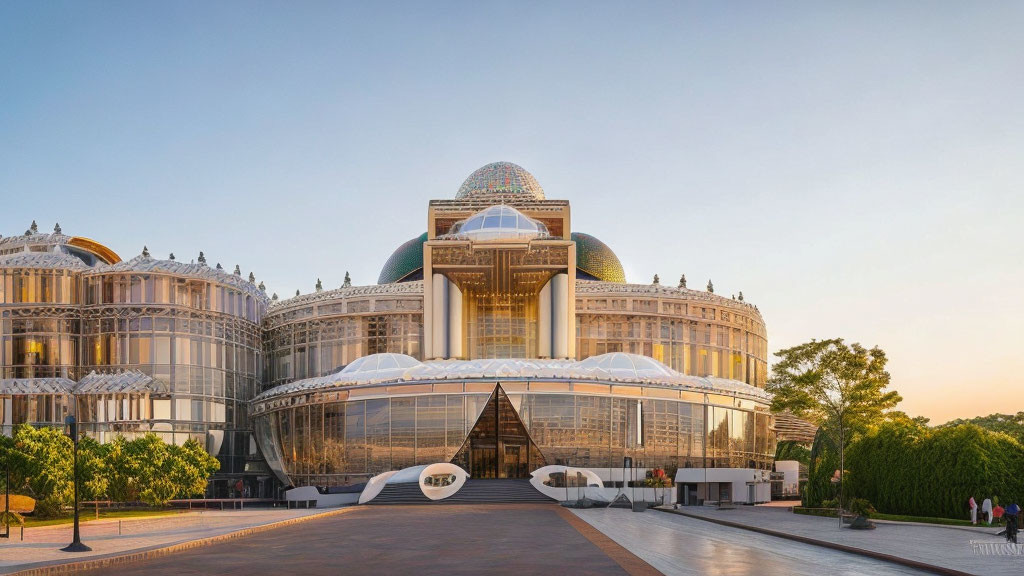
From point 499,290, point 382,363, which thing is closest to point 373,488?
point 382,363

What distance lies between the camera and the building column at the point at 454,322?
3268 inches

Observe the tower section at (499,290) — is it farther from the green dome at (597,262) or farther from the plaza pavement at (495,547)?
the plaza pavement at (495,547)

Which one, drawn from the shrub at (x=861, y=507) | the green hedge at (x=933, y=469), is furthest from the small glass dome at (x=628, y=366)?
the shrub at (x=861, y=507)

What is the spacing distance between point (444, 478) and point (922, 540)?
A: 37.0 m

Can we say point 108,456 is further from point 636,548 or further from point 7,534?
point 636,548

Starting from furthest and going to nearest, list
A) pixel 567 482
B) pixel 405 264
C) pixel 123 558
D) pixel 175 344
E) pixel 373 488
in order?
pixel 405 264, pixel 175 344, pixel 567 482, pixel 373 488, pixel 123 558

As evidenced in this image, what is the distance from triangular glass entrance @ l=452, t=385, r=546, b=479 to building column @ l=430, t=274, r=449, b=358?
13174mm

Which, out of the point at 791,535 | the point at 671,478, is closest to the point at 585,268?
the point at 671,478

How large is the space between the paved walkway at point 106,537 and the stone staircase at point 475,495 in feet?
53.5

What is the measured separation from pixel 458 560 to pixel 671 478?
49483mm

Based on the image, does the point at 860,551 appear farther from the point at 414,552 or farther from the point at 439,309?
the point at 439,309

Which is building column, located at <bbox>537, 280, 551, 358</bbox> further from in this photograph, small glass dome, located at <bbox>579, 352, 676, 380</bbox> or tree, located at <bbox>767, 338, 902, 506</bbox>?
tree, located at <bbox>767, 338, 902, 506</bbox>

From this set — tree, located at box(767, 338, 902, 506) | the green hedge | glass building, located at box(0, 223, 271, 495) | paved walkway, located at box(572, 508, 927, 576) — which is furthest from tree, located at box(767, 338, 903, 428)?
glass building, located at box(0, 223, 271, 495)

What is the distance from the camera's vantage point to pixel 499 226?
86.3m
